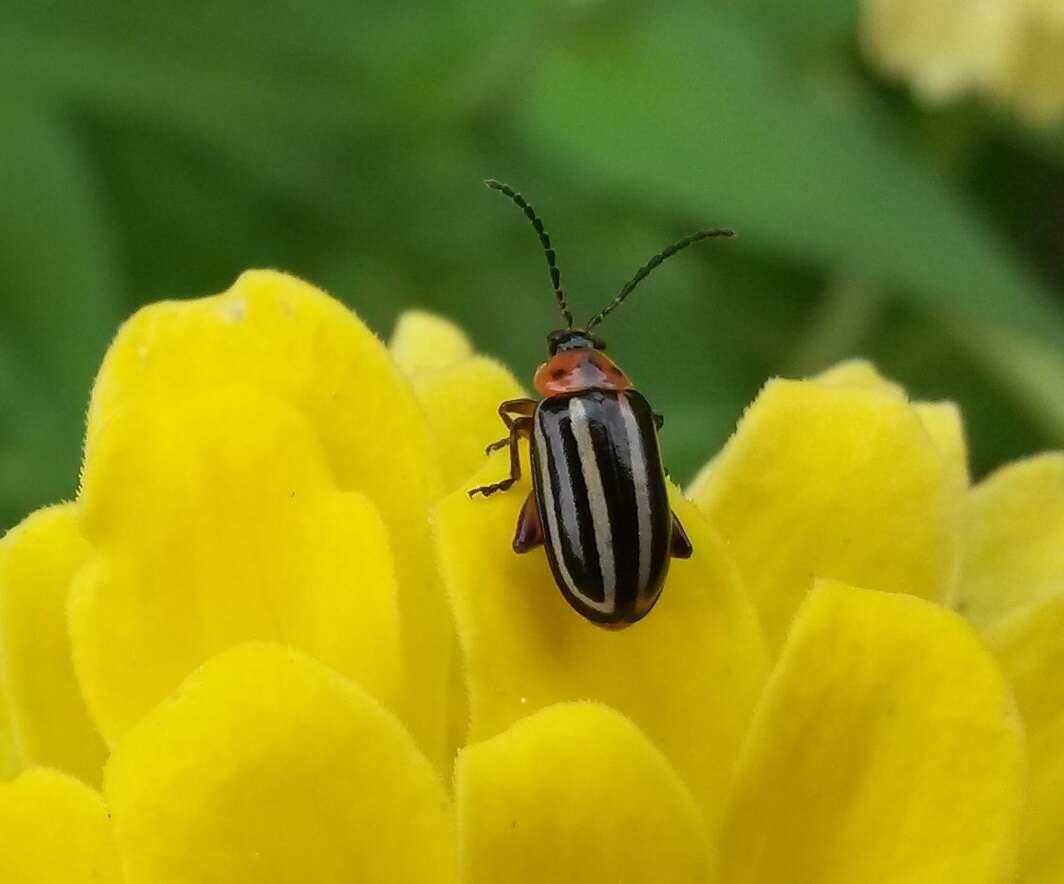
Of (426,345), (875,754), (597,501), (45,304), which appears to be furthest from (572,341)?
(45,304)

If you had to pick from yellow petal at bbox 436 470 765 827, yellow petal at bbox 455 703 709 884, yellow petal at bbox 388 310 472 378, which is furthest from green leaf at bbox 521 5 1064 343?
yellow petal at bbox 455 703 709 884

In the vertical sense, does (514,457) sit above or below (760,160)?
below

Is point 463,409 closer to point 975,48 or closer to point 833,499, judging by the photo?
point 833,499

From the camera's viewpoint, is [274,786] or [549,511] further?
[549,511]

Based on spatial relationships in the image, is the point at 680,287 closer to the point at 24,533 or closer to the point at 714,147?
the point at 714,147

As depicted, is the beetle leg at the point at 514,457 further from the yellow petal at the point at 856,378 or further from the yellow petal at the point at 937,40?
the yellow petal at the point at 937,40
